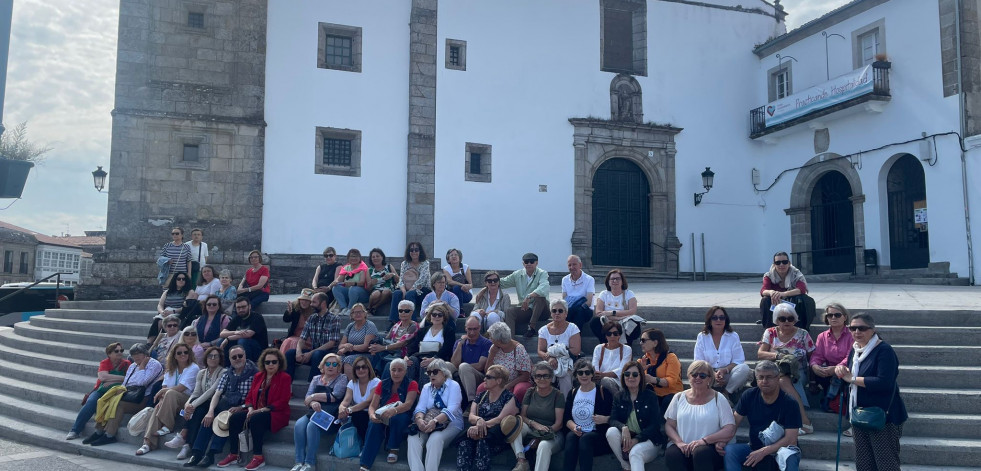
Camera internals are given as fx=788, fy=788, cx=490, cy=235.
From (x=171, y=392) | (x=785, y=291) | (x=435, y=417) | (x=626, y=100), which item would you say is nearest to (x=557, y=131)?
(x=626, y=100)

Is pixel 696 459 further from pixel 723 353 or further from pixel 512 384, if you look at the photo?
pixel 512 384

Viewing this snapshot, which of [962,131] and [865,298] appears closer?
[865,298]

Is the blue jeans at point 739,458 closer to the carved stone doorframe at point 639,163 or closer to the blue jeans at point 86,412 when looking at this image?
the blue jeans at point 86,412

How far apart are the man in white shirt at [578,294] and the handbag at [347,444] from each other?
9.15ft

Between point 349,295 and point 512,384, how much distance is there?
3.60m

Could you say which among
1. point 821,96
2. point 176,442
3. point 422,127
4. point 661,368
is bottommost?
point 176,442

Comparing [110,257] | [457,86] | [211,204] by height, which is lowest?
[110,257]

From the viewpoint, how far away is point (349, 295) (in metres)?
10.2

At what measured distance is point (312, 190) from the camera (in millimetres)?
16219

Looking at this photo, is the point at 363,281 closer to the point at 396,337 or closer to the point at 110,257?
the point at 396,337

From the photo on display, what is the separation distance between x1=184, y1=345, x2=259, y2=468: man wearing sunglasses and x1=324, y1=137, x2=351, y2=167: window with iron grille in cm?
895

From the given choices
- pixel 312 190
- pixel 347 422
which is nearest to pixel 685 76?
pixel 312 190

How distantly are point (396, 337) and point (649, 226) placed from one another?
11.6m

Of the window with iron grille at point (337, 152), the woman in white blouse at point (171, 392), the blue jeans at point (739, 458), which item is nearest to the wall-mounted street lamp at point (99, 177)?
the window with iron grille at point (337, 152)
